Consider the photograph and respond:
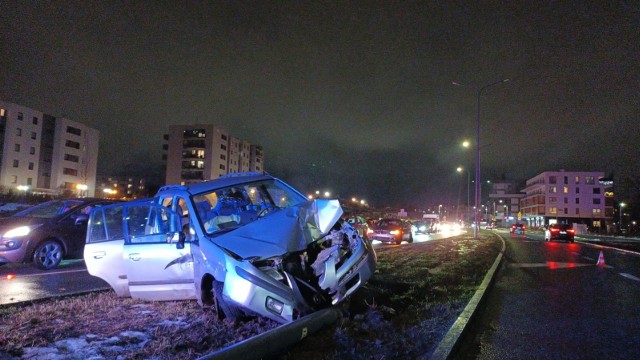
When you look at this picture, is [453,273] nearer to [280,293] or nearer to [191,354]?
[280,293]

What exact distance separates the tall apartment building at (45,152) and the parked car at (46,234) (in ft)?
202

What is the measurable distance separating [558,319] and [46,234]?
1056cm

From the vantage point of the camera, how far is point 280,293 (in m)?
4.97

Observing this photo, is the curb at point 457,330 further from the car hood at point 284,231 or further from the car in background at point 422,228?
A: the car in background at point 422,228

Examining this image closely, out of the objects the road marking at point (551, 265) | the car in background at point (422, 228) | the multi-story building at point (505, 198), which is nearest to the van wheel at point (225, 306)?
the road marking at point (551, 265)

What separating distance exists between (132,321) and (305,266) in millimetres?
→ 2366

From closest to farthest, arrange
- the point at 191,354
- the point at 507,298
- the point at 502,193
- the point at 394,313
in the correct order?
the point at 191,354 → the point at 394,313 → the point at 507,298 → the point at 502,193

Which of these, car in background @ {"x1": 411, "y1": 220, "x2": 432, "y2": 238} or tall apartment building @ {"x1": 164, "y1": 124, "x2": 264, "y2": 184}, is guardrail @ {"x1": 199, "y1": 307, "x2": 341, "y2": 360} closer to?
car in background @ {"x1": 411, "y1": 220, "x2": 432, "y2": 238}

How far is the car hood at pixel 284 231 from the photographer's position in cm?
525

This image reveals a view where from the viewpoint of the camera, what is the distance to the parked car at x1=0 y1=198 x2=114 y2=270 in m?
9.88

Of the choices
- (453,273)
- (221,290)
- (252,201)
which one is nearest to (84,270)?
(252,201)

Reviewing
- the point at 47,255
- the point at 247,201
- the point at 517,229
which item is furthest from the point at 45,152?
the point at 247,201

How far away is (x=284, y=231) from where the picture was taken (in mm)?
5539

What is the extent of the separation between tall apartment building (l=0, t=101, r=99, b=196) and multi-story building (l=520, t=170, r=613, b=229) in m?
99.5
